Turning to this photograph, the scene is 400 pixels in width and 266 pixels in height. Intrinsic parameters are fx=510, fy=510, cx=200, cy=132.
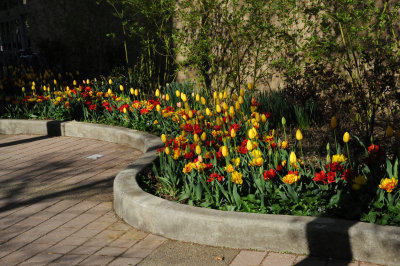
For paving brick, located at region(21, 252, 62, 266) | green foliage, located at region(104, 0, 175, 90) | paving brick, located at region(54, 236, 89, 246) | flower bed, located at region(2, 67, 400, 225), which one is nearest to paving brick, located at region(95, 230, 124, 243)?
paving brick, located at region(54, 236, 89, 246)

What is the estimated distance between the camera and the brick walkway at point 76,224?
11.4 feet

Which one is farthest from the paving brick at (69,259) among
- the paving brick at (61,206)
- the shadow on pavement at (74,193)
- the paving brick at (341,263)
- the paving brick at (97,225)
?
the paving brick at (341,263)

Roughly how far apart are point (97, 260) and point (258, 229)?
3.67ft

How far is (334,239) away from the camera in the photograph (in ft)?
10.6

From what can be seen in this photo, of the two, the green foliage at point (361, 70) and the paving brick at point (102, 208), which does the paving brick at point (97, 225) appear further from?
the green foliage at point (361, 70)

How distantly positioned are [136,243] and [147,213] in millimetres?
247

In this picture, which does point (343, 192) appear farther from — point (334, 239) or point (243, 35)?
point (243, 35)

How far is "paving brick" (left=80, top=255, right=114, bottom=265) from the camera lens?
3.45 metres

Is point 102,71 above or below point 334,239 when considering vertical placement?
above

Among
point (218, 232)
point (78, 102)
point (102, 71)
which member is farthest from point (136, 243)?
point (102, 71)

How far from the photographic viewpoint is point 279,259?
331cm

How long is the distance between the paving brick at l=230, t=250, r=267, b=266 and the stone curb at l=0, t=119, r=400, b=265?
0.05m

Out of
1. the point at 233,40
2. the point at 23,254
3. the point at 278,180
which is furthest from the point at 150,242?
the point at 233,40

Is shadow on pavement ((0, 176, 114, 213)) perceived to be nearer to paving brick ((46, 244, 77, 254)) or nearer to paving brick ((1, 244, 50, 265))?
paving brick ((1, 244, 50, 265))
